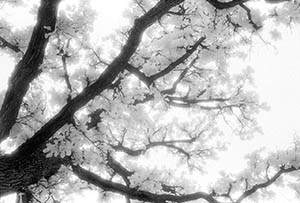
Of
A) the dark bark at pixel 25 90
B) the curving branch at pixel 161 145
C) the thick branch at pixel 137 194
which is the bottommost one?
the thick branch at pixel 137 194

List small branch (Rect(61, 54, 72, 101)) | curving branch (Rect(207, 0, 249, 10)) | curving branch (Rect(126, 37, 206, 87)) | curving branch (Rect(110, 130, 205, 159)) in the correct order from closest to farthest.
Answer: curving branch (Rect(207, 0, 249, 10)) < small branch (Rect(61, 54, 72, 101)) < curving branch (Rect(126, 37, 206, 87)) < curving branch (Rect(110, 130, 205, 159))

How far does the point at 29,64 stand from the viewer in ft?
15.8

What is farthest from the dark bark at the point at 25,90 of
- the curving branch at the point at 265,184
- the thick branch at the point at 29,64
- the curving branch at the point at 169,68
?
the curving branch at the point at 265,184

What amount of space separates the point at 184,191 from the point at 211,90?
1.91 meters

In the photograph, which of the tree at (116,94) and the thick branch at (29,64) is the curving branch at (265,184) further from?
the thick branch at (29,64)

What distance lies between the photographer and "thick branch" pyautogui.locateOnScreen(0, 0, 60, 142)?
4594 mm

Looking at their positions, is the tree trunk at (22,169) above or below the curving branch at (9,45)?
below

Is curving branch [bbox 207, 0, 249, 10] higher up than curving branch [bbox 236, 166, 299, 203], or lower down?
higher up

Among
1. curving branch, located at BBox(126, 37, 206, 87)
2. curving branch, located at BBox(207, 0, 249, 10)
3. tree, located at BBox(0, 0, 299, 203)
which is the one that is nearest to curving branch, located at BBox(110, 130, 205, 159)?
tree, located at BBox(0, 0, 299, 203)

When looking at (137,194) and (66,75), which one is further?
(137,194)

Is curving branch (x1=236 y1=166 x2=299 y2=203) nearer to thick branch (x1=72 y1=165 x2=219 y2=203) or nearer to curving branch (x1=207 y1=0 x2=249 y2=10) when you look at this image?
thick branch (x1=72 y1=165 x2=219 y2=203)

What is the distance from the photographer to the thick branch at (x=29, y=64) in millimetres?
4594

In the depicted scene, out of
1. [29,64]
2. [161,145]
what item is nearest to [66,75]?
[29,64]

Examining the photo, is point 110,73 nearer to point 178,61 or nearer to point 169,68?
point 169,68
